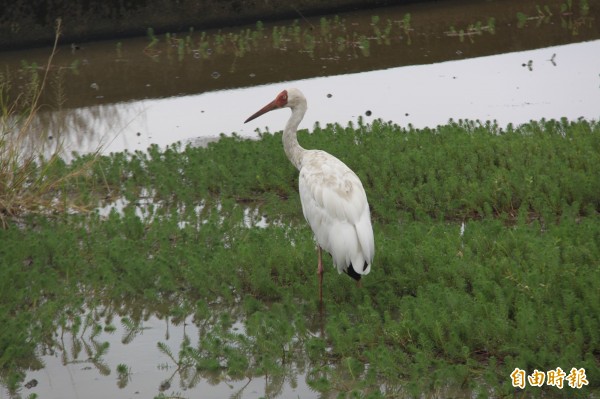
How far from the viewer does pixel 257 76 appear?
1441 centimetres

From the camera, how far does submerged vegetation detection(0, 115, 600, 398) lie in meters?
5.79

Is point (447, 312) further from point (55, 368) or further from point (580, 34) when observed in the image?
point (580, 34)

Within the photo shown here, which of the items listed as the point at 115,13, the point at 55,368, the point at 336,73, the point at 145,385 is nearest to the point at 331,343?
the point at 145,385

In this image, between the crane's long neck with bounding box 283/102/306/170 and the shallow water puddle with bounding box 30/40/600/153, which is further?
the shallow water puddle with bounding box 30/40/600/153

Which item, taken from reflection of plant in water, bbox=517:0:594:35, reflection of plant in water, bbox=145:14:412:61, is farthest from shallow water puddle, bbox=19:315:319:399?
reflection of plant in water, bbox=517:0:594:35

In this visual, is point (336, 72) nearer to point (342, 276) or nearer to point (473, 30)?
point (473, 30)

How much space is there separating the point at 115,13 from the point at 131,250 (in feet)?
33.6

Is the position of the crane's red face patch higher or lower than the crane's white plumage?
higher

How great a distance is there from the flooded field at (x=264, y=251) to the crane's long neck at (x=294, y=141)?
597 millimetres

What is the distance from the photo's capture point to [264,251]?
296 inches

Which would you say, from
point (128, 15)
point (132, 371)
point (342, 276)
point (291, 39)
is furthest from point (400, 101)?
point (132, 371)

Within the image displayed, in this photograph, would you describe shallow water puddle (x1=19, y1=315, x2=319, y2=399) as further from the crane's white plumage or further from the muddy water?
the muddy water

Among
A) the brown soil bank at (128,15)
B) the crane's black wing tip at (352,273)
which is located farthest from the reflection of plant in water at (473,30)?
the crane's black wing tip at (352,273)

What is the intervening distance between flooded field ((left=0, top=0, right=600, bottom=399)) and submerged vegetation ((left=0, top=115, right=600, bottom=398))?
0.07 feet
